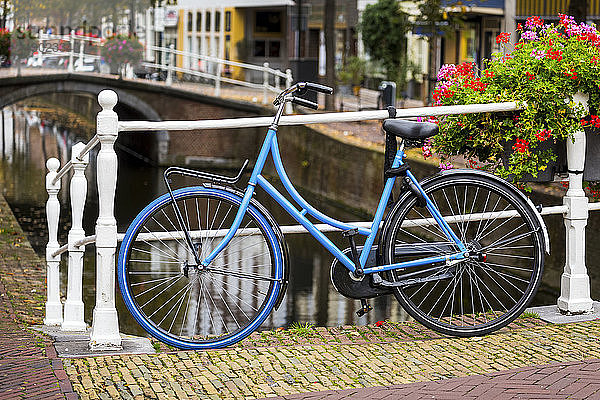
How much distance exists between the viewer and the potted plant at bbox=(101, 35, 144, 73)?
30156 mm

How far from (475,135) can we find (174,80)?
81.2 feet

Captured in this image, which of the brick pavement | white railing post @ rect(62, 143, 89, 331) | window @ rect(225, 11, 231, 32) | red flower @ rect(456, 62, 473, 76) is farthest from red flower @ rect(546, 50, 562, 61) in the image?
window @ rect(225, 11, 231, 32)

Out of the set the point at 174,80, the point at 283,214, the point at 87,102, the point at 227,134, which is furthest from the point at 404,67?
the point at 87,102

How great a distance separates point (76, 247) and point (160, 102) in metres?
24.0

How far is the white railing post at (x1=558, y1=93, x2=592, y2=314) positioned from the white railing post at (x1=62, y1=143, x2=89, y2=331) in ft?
8.19

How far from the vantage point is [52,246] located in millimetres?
7535

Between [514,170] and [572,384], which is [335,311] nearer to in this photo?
[514,170]

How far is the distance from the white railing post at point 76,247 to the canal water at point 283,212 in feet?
3.20

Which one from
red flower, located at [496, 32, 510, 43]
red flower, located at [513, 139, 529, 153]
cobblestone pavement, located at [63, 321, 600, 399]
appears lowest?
cobblestone pavement, located at [63, 321, 600, 399]

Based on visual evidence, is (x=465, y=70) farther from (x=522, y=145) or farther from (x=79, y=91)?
(x=79, y=91)

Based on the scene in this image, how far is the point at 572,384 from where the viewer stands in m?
4.29

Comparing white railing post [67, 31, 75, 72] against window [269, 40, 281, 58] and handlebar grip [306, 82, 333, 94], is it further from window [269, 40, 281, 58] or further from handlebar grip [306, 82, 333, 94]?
handlebar grip [306, 82, 333, 94]

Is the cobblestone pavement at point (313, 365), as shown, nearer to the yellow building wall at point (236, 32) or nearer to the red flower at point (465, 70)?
the red flower at point (465, 70)

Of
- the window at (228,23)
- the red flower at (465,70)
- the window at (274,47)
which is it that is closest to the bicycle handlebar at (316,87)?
the red flower at (465,70)
